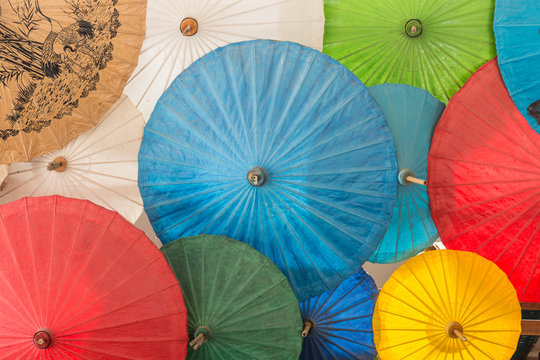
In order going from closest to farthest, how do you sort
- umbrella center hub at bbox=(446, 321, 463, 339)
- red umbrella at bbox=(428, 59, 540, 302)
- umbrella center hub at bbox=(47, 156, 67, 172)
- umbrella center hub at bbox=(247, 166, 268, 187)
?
umbrella center hub at bbox=(247, 166, 268, 187), umbrella center hub at bbox=(446, 321, 463, 339), red umbrella at bbox=(428, 59, 540, 302), umbrella center hub at bbox=(47, 156, 67, 172)

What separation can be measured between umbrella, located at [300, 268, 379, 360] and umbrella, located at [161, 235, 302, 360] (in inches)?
26.2

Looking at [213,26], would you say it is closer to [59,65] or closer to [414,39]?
[59,65]

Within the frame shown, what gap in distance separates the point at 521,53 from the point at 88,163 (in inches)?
98.5

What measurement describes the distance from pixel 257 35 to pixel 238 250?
1.27 m

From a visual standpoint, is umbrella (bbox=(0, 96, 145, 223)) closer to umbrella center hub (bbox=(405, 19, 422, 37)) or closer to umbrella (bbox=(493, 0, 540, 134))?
umbrella center hub (bbox=(405, 19, 422, 37))

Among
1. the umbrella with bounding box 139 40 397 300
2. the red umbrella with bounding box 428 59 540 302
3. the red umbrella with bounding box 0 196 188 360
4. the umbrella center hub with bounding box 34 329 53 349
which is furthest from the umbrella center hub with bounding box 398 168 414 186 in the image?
the umbrella center hub with bounding box 34 329 53 349

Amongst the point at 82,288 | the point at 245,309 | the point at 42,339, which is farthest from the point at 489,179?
the point at 42,339

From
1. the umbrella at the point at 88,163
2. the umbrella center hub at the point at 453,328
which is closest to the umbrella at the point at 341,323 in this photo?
the umbrella center hub at the point at 453,328

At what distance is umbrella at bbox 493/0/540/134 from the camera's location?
84.4 inches

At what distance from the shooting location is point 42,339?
1548 mm

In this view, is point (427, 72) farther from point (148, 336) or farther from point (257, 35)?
point (148, 336)

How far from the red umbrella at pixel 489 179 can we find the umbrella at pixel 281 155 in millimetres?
503

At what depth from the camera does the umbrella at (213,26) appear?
2383mm

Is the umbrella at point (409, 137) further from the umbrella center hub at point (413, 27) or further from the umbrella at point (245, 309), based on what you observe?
the umbrella at point (245, 309)
